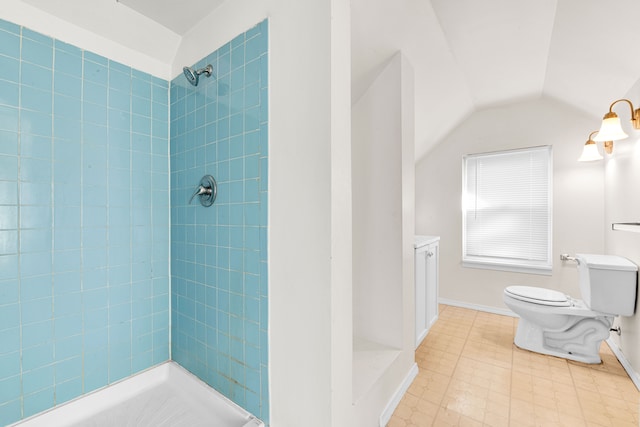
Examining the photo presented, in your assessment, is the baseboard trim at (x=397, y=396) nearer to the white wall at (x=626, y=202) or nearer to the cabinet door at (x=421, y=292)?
the cabinet door at (x=421, y=292)

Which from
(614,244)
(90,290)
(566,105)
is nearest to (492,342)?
(614,244)

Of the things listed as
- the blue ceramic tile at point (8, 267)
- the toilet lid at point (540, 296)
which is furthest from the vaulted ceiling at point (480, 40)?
the toilet lid at point (540, 296)

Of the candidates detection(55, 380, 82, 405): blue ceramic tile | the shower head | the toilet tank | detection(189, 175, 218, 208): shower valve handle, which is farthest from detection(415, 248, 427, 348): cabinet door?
detection(55, 380, 82, 405): blue ceramic tile

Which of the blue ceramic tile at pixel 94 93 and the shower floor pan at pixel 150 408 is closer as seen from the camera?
the shower floor pan at pixel 150 408

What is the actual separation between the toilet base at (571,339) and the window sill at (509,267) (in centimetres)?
77

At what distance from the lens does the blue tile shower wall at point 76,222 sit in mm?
1062

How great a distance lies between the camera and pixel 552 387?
172 cm

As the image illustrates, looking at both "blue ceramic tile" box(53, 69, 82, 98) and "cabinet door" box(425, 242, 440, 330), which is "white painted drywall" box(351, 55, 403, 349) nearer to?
"cabinet door" box(425, 242, 440, 330)

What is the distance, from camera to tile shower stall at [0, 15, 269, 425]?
1073 millimetres

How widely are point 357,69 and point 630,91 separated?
6.14 feet

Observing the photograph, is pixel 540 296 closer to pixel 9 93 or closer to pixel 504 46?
pixel 504 46

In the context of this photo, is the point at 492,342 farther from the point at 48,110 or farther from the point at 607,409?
the point at 48,110

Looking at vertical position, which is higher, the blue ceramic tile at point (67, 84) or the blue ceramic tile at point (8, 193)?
the blue ceramic tile at point (67, 84)

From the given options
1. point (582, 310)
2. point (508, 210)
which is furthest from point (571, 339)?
point (508, 210)
